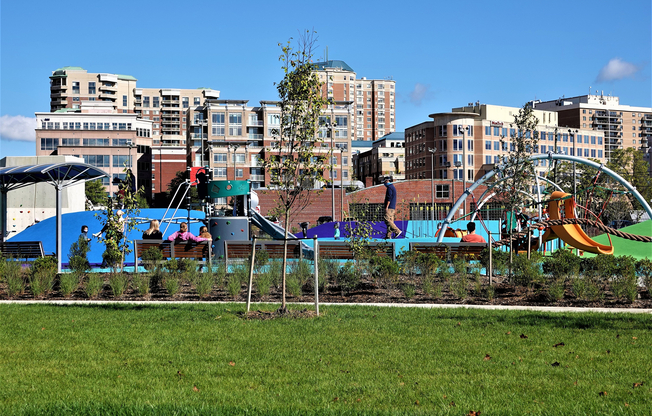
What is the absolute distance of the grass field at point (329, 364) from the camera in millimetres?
5867

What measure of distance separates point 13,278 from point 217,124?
8214 cm

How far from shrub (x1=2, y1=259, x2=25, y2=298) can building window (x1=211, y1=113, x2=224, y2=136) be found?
80068 mm

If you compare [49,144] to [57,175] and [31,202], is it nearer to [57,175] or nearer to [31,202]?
[31,202]

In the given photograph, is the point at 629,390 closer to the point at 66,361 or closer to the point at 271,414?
the point at 271,414

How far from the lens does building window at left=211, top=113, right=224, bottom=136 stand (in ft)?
311

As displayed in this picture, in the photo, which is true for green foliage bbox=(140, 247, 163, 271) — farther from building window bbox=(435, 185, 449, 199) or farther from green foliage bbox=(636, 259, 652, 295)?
building window bbox=(435, 185, 449, 199)

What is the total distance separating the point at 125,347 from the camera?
8391 mm

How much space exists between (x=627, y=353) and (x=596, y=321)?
2502mm

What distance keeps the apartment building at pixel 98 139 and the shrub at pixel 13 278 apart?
82.7m

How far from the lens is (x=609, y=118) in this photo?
166m

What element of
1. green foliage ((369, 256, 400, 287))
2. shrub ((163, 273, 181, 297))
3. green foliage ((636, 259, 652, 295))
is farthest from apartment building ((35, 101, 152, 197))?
green foliage ((636, 259, 652, 295))

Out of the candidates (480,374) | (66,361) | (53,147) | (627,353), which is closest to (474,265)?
(627,353)

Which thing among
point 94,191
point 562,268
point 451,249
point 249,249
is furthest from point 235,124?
point 562,268

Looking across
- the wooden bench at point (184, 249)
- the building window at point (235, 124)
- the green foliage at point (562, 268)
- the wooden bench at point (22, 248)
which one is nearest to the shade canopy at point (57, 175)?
the wooden bench at point (22, 248)
